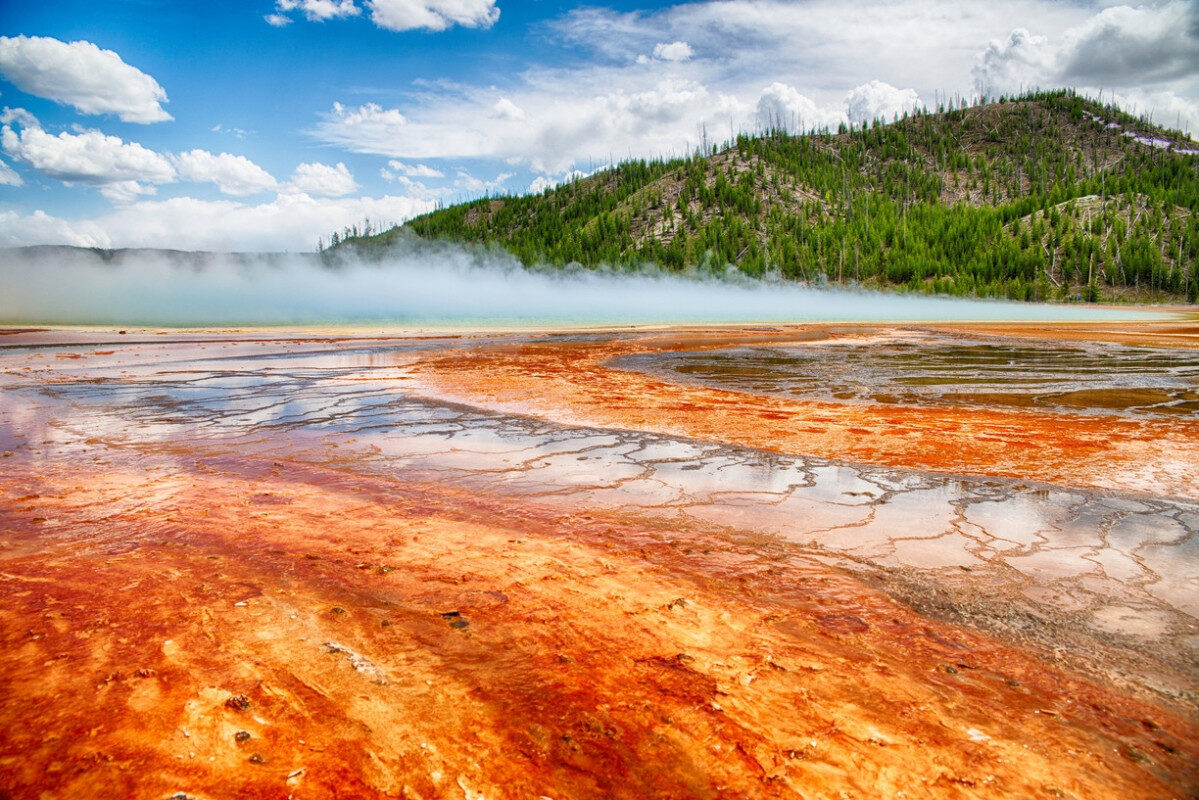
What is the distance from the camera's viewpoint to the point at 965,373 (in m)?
16.2

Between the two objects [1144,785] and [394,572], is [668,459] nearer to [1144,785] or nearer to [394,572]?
[394,572]

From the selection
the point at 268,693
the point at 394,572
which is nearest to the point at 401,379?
the point at 394,572

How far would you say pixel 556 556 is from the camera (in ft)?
15.8

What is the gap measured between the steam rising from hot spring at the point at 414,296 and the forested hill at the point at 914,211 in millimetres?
9481

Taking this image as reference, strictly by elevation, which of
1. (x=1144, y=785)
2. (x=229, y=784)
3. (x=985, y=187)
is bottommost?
(x=1144, y=785)

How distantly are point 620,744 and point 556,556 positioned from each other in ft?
7.24

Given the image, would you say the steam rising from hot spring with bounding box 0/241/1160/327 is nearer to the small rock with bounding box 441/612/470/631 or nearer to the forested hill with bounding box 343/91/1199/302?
the forested hill with bounding box 343/91/1199/302

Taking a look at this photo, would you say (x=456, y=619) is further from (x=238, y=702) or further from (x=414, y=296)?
(x=414, y=296)

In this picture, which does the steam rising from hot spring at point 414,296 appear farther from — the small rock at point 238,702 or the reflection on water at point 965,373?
the small rock at point 238,702

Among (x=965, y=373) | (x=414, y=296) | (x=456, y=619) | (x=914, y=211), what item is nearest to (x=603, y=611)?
(x=456, y=619)

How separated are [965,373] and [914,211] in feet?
433

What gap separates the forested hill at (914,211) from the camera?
317ft

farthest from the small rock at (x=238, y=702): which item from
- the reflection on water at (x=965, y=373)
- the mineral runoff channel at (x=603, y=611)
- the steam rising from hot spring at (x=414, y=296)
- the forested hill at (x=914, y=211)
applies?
the forested hill at (x=914, y=211)

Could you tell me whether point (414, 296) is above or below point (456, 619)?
above
